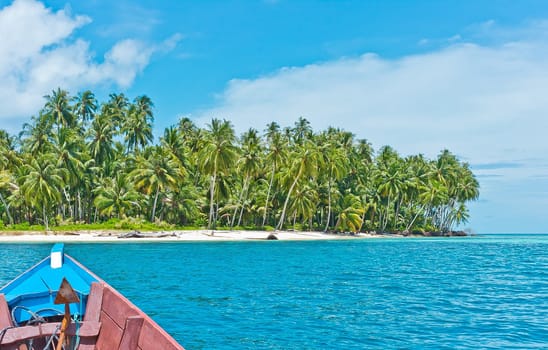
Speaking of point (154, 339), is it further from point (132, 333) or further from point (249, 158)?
point (249, 158)

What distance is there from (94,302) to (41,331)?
977mm

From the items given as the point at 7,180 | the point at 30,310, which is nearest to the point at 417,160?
the point at 7,180

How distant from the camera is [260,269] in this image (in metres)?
28.8

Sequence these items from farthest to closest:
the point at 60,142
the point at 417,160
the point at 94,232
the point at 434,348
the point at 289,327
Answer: the point at 417,160, the point at 60,142, the point at 94,232, the point at 289,327, the point at 434,348

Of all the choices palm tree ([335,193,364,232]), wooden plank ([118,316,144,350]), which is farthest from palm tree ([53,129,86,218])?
wooden plank ([118,316,144,350])

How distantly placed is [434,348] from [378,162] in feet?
271

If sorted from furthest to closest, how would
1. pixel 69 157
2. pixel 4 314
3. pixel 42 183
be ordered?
pixel 69 157 < pixel 42 183 < pixel 4 314

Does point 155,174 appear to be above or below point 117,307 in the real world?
above

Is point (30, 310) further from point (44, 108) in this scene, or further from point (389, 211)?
point (389, 211)

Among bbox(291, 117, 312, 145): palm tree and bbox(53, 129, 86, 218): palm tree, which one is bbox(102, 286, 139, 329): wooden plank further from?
bbox(291, 117, 312, 145): palm tree

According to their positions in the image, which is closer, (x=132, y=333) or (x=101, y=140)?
(x=132, y=333)

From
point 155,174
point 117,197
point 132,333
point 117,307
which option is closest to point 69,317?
point 132,333

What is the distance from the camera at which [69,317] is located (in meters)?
5.91

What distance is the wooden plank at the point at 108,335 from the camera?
6.96 m
